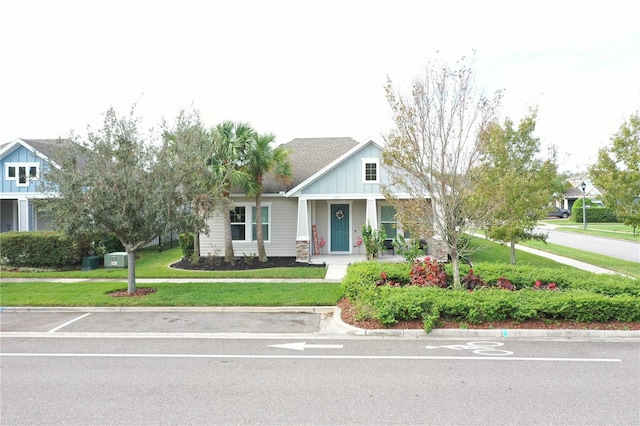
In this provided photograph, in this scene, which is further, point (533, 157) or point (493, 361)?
point (533, 157)

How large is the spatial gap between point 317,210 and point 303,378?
14.2 m

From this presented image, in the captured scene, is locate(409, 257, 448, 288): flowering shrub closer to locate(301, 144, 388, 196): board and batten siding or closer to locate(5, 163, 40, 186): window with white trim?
locate(301, 144, 388, 196): board and batten siding

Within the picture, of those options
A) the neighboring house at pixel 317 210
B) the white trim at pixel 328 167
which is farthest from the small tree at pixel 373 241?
the white trim at pixel 328 167

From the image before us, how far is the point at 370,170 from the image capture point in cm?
1808

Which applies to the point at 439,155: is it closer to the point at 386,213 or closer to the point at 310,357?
the point at 310,357

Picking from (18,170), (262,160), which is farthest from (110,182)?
(18,170)

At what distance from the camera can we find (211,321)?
31.2 feet

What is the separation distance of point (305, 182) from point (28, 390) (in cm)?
1322

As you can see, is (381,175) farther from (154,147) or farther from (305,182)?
(154,147)

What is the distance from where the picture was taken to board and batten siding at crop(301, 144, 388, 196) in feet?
59.2

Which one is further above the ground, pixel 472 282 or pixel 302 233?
pixel 302 233

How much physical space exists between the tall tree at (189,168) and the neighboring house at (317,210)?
588cm

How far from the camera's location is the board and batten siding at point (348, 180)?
18052 mm

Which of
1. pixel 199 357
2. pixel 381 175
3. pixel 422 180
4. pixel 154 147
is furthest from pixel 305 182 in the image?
pixel 199 357
